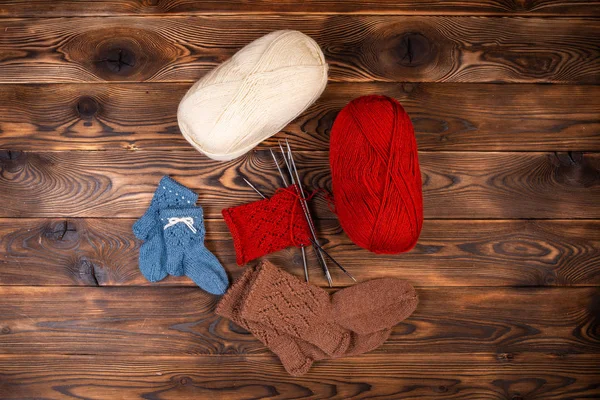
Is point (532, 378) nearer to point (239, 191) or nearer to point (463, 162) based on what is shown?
point (463, 162)

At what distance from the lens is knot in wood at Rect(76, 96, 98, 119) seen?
0.99 metres

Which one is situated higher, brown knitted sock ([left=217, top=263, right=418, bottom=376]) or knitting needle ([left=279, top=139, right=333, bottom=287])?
knitting needle ([left=279, top=139, right=333, bottom=287])

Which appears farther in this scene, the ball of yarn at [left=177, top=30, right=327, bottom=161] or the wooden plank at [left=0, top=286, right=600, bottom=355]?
the wooden plank at [left=0, top=286, right=600, bottom=355]

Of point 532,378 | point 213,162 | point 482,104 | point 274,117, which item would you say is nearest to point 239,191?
point 213,162

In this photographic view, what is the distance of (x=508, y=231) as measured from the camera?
100cm

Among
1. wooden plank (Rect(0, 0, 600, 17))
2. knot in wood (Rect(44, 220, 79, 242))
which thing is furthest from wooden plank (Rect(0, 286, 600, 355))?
wooden plank (Rect(0, 0, 600, 17))

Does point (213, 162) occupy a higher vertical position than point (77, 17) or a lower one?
lower

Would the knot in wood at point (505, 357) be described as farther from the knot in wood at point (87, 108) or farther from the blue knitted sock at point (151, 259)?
the knot in wood at point (87, 108)

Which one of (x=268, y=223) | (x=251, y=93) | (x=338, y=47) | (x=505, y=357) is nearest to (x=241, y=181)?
(x=268, y=223)

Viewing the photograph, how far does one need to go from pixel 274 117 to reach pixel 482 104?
0.46m

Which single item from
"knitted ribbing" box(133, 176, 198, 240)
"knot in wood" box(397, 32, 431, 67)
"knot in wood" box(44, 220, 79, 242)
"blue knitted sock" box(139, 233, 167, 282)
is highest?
"knot in wood" box(397, 32, 431, 67)

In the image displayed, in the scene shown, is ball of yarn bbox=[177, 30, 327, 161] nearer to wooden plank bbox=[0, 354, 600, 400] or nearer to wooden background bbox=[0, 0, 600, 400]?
wooden background bbox=[0, 0, 600, 400]

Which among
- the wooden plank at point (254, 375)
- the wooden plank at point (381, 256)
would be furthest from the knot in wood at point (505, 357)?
the wooden plank at point (381, 256)

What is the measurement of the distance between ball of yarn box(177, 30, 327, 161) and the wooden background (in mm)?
141
